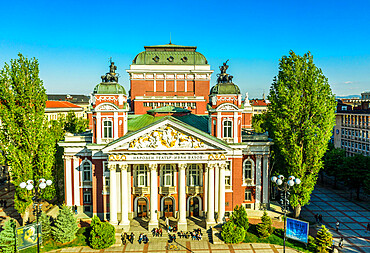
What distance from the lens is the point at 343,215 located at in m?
46.9

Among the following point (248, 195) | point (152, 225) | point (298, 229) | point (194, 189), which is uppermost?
point (194, 189)

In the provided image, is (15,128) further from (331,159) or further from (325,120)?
(331,159)

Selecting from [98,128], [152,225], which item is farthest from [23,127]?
[152,225]

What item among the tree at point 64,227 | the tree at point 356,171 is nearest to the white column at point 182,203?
the tree at point 64,227

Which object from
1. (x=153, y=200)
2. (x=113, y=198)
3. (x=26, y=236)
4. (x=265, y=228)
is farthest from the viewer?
(x=113, y=198)

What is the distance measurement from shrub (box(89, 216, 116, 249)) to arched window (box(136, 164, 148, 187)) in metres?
8.44

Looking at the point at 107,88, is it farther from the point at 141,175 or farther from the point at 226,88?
the point at 226,88

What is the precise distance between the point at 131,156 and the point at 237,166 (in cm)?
1557

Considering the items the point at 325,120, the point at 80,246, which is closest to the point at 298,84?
the point at 325,120

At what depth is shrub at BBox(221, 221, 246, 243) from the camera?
37.0m

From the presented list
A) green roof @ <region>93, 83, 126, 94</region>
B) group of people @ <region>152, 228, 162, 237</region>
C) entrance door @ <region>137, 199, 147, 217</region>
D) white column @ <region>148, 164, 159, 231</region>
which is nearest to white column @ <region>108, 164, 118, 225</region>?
entrance door @ <region>137, 199, 147, 217</region>

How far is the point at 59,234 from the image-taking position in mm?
36094

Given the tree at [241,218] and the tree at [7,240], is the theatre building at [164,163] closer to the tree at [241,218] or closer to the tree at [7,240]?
the tree at [241,218]

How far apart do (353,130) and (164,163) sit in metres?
58.1
